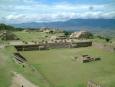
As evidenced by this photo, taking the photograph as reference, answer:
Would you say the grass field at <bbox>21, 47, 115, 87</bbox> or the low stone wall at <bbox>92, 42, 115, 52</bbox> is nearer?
the grass field at <bbox>21, 47, 115, 87</bbox>

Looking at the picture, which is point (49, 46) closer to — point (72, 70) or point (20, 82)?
point (72, 70)

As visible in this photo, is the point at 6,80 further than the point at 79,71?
No

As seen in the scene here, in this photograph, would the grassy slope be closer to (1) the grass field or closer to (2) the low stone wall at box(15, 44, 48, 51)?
(1) the grass field

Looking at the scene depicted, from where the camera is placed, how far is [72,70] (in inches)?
1083

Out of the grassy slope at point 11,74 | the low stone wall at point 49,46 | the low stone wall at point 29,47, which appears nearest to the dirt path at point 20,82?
the grassy slope at point 11,74

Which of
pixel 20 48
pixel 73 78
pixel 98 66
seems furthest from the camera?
pixel 20 48

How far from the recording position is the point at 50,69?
28062mm

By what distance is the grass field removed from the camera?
22867 millimetres

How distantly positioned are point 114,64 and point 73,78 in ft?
25.2

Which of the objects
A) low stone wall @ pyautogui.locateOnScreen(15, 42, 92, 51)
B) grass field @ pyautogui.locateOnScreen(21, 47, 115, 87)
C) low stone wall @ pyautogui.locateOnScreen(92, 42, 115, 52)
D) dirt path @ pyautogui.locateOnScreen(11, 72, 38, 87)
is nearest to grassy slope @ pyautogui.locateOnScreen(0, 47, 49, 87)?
dirt path @ pyautogui.locateOnScreen(11, 72, 38, 87)

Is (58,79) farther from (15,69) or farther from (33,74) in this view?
(15,69)

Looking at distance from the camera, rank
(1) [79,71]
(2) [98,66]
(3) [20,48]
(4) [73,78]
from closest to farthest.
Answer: (4) [73,78]
(1) [79,71]
(2) [98,66]
(3) [20,48]

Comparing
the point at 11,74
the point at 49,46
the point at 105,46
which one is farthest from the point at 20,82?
the point at 49,46

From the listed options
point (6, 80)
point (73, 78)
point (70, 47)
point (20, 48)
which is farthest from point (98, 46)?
point (6, 80)
